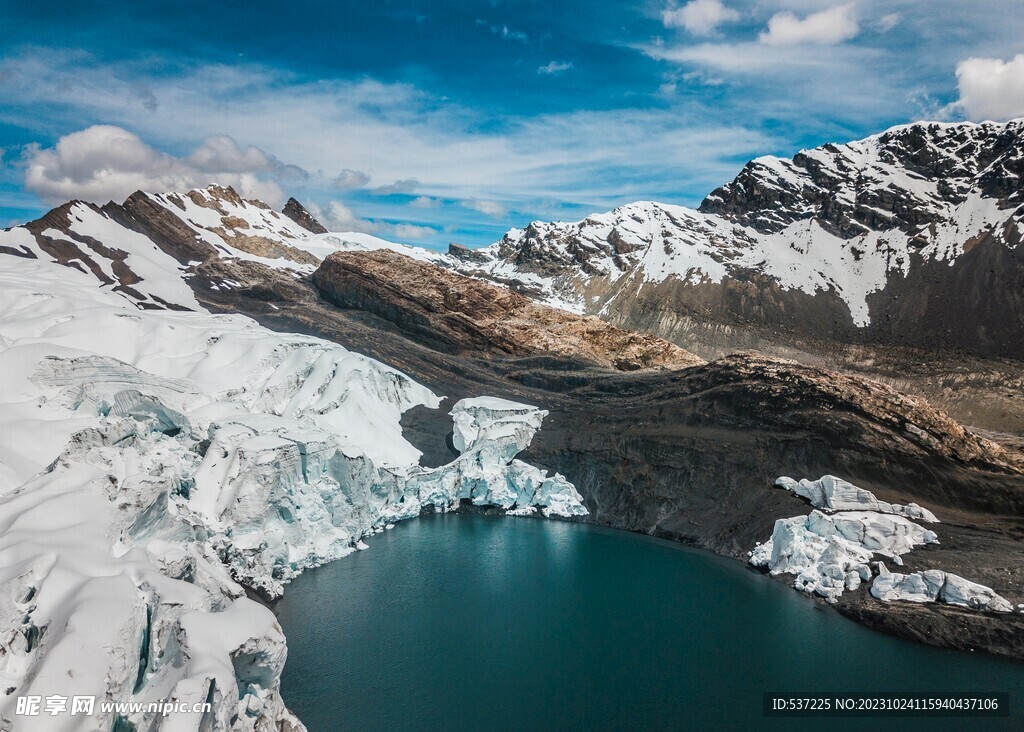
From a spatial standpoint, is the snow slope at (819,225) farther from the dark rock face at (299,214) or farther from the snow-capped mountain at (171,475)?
the snow-capped mountain at (171,475)

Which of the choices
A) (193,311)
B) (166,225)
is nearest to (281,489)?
(193,311)

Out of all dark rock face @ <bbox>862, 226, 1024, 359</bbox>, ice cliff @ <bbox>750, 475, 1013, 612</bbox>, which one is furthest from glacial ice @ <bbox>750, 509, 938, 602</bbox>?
dark rock face @ <bbox>862, 226, 1024, 359</bbox>

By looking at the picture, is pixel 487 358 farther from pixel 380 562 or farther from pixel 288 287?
pixel 380 562

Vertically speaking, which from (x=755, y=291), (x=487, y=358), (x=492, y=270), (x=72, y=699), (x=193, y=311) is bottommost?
(x=72, y=699)

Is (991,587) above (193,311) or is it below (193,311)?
below

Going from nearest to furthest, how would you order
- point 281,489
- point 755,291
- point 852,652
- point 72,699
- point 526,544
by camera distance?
point 72,699 < point 852,652 < point 281,489 < point 526,544 < point 755,291

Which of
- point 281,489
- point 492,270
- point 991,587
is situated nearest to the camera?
point 991,587

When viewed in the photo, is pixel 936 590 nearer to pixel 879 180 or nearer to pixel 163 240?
pixel 163 240
